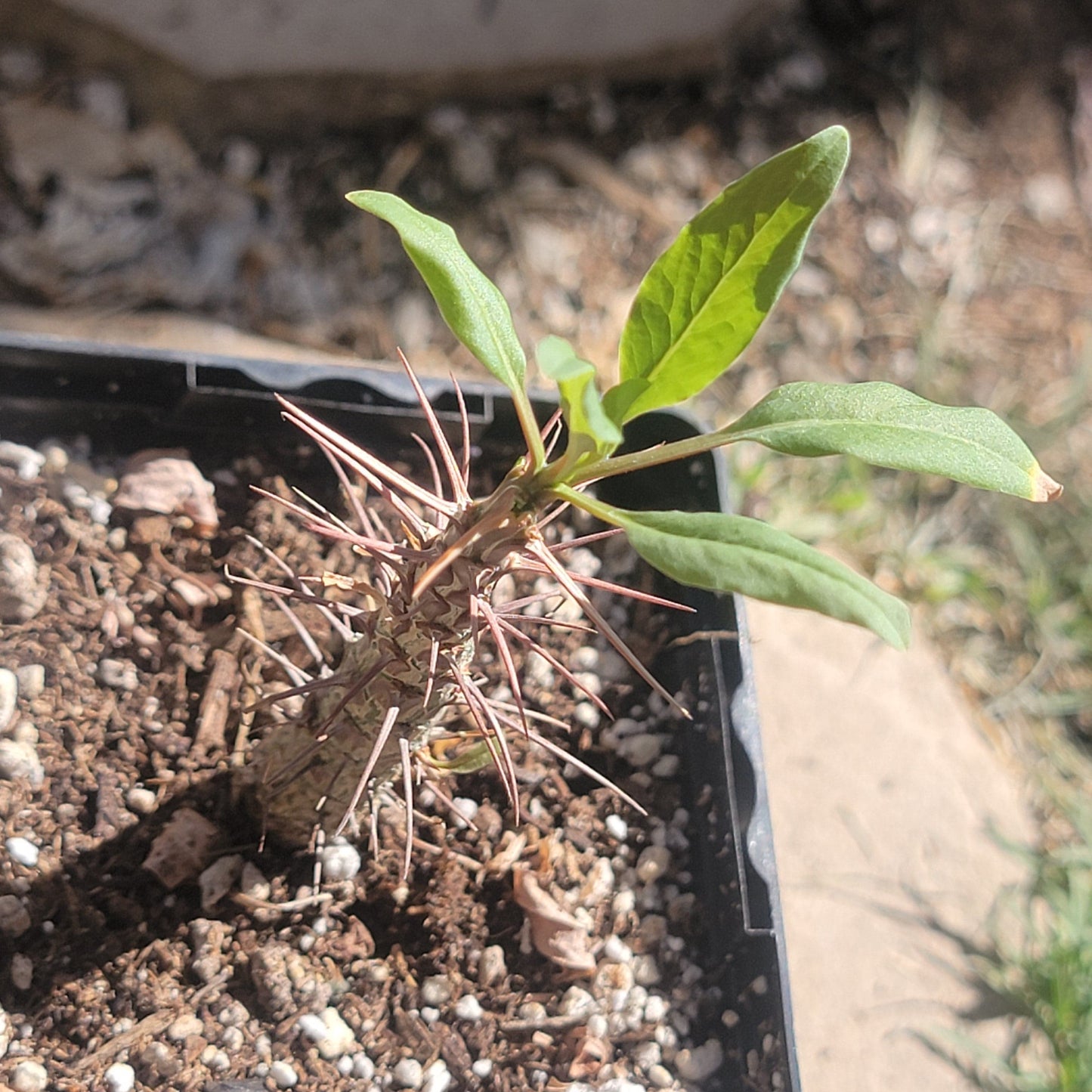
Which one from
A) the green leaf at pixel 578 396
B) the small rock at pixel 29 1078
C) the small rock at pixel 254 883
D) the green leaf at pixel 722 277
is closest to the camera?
the green leaf at pixel 578 396

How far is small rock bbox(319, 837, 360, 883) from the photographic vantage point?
2.97 ft

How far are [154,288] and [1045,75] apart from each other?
1.88 meters

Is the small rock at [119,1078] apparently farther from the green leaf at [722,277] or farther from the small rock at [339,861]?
the green leaf at [722,277]

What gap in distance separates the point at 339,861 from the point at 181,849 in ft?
0.43

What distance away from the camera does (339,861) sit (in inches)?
35.8

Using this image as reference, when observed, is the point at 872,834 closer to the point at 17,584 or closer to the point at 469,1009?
the point at 469,1009

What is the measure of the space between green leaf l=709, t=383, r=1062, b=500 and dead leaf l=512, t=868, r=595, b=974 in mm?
487

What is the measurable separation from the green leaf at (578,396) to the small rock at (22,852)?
0.60 metres

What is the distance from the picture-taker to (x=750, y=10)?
202 cm

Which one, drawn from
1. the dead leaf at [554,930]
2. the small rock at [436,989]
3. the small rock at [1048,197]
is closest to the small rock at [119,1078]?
the small rock at [436,989]

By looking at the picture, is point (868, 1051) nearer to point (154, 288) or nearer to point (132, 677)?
point (132, 677)

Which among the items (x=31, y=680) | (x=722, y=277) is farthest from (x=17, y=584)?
(x=722, y=277)

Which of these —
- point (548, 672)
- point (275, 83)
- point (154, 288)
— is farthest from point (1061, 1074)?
point (275, 83)

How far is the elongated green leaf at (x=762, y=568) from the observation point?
0.50m
